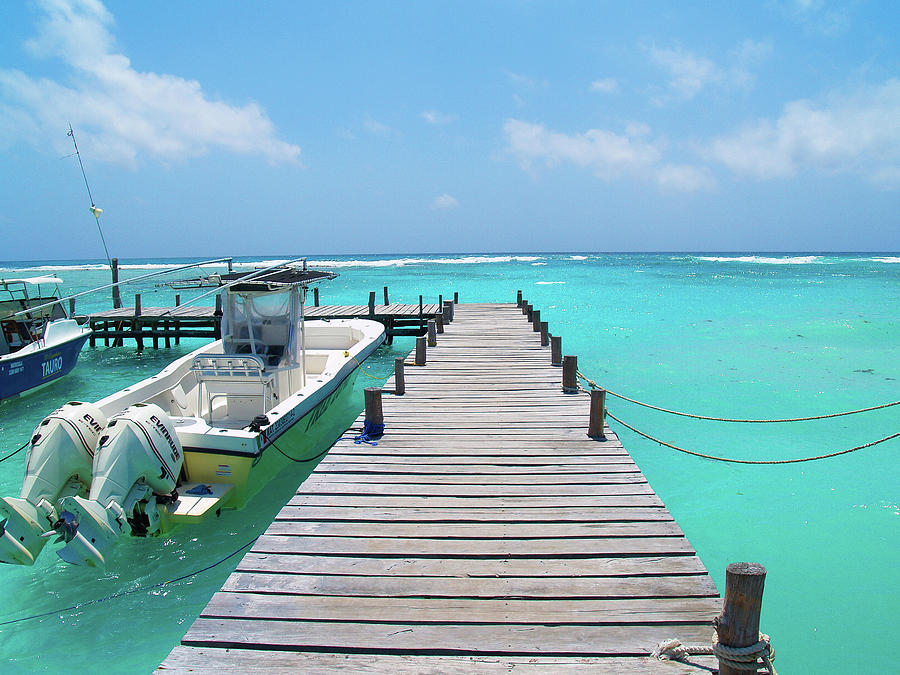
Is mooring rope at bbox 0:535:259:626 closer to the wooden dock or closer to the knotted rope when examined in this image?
the knotted rope

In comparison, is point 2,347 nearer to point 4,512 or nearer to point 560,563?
point 4,512

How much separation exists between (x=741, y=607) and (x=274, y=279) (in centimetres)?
775

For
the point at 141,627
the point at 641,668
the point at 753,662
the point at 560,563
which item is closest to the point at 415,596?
the point at 560,563

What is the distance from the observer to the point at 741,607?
249cm

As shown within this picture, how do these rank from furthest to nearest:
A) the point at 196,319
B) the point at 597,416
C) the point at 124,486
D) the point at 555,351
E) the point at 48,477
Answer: the point at 196,319
the point at 555,351
the point at 597,416
the point at 48,477
the point at 124,486

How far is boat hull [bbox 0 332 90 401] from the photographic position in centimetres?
1196

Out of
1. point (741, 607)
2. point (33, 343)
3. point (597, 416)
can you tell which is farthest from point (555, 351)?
point (33, 343)

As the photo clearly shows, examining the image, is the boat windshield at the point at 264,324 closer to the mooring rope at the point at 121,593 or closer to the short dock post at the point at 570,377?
the mooring rope at the point at 121,593

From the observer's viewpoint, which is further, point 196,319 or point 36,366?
point 196,319

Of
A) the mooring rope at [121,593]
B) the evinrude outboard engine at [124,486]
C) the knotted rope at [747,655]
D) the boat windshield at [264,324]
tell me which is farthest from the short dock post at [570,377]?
the knotted rope at [747,655]

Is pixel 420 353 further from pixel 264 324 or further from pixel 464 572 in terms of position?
pixel 464 572

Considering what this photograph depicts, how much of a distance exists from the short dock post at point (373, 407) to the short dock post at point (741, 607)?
4.33 meters

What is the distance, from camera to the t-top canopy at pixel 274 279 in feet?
26.5

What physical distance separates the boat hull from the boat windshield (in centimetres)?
721
